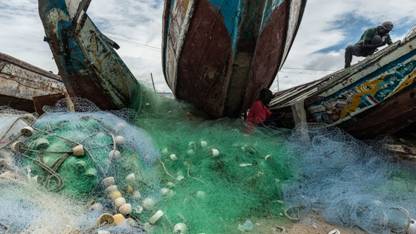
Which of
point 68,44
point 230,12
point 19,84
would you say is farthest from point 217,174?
point 19,84

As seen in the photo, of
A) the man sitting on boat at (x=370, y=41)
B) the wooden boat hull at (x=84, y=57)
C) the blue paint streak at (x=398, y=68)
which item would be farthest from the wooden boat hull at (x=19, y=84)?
the man sitting on boat at (x=370, y=41)

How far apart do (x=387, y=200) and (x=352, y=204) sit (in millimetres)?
472

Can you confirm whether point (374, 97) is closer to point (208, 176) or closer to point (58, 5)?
point (208, 176)

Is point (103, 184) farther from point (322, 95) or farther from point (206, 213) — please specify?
point (322, 95)

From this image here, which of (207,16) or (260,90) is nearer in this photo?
(207,16)

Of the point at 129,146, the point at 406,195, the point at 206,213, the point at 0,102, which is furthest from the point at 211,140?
the point at 0,102

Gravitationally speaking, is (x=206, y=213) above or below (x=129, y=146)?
below

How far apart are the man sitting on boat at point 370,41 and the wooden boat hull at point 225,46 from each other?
291cm

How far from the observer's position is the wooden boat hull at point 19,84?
652cm

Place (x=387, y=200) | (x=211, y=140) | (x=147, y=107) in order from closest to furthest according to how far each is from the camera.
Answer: (x=387, y=200)
(x=211, y=140)
(x=147, y=107)

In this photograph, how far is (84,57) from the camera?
17.9ft

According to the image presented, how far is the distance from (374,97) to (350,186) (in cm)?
194

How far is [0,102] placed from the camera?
6.60m

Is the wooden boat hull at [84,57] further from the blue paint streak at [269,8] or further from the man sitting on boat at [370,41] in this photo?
the man sitting on boat at [370,41]
